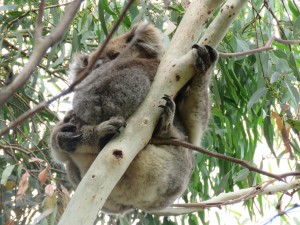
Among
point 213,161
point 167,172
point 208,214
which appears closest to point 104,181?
point 167,172

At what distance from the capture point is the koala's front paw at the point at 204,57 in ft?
6.13

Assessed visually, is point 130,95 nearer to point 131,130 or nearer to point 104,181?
point 131,130

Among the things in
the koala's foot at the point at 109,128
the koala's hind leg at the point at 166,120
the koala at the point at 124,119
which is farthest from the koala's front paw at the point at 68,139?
the koala's hind leg at the point at 166,120

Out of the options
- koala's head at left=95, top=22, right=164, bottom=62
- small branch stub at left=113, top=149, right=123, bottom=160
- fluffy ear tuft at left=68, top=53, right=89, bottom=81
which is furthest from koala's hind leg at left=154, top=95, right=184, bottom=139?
fluffy ear tuft at left=68, top=53, right=89, bottom=81

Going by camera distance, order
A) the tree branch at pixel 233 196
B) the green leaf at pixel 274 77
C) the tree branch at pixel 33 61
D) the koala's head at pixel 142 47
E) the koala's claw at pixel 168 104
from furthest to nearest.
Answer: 1. the koala's head at pixel 142 47
2. the green leaf at pixel 274 77
3. the tree branch at pixel 233 196
4. the koala's claw at pixel 168 104
5. the tree branch at pixel 33 61

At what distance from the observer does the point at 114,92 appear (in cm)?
218

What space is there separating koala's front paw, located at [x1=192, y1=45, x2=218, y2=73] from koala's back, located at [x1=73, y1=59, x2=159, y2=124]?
23cm

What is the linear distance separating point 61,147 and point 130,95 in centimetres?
35

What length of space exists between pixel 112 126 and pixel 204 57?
0.41m

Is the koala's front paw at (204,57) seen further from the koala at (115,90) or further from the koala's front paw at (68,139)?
the koala's front paw at (68,139)

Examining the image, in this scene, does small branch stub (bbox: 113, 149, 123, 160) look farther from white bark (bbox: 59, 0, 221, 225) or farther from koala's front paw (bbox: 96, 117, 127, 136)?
koala's front paw (bbox: 96, 117, 127, 136)

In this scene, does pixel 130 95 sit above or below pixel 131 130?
above

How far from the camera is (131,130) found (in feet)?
5.68

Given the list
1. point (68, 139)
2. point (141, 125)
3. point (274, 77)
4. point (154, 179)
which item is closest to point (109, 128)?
point (141, 125)
